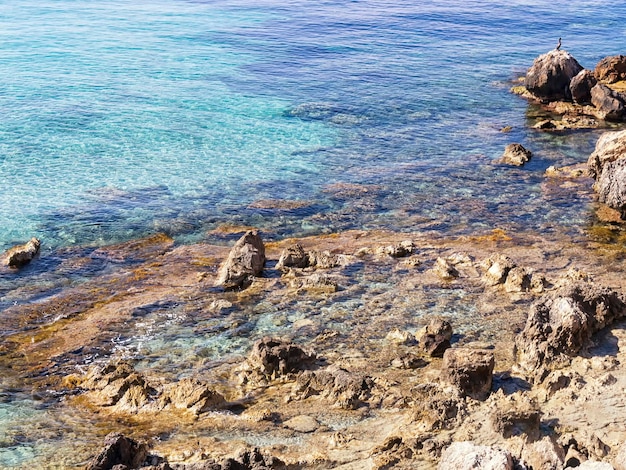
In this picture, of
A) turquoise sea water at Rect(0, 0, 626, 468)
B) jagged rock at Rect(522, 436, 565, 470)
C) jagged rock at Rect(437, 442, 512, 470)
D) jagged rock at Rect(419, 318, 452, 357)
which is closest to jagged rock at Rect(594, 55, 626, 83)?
turquoise sea water at Rect(0, 0, 626, 468)

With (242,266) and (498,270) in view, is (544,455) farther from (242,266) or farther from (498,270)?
(242,266)

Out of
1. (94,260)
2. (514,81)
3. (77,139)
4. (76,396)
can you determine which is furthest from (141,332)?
(514,81)

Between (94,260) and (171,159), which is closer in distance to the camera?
(94,260)

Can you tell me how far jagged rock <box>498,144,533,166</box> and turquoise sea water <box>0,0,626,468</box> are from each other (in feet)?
1.75

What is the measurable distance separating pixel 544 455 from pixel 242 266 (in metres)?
9.56

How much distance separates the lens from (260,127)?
3091 cm

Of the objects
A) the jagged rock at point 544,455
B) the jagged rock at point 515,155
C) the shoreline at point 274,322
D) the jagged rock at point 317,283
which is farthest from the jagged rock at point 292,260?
the jagged rock at point 515,155

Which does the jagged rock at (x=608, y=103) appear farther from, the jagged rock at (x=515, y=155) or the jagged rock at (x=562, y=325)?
the jagged rock at (x=562, y=325)

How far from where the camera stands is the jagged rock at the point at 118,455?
953 cm

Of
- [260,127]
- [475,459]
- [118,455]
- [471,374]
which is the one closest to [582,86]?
[260,127]

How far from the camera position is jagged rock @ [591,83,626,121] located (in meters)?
31.2

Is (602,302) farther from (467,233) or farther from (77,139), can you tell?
(77,139)

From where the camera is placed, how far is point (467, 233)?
797 inches

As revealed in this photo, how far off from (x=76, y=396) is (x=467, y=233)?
12236mm
